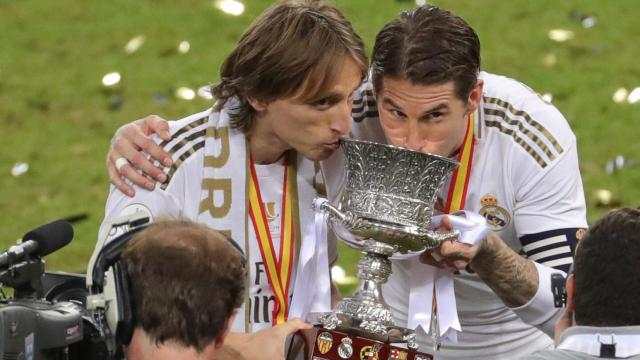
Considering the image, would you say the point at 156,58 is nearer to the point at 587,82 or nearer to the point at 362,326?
the point at 587,82

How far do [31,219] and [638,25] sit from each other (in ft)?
13.8

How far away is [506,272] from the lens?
16.4 ft

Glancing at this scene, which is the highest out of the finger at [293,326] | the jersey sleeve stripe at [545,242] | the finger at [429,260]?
the jersey sleeve stripe at [545,242]

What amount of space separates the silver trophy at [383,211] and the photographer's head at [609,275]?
3.15 feet

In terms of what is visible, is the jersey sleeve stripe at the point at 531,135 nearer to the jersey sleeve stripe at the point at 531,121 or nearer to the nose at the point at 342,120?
the jersey sleeve stripe at the point at 531,121

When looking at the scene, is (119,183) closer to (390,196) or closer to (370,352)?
(390,196)

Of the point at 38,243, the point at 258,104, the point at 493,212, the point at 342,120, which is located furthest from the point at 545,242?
the point at 38,243

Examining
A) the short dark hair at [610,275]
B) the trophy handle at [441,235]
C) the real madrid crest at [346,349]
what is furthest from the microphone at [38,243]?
the short dark hair at [610,275]

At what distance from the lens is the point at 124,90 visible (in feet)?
33.2

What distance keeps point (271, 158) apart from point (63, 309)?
129 cm

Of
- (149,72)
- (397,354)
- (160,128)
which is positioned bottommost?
(397,354)

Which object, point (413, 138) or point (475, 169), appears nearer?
point (413, 138)

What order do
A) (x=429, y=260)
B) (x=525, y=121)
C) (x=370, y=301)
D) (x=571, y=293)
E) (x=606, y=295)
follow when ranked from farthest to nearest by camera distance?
(x=525, y=121) → (x=429, y=260) → (x=370, y=301) → (x=571, y=293) → (x=606, y=295)

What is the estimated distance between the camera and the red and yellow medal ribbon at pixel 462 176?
525 cm
